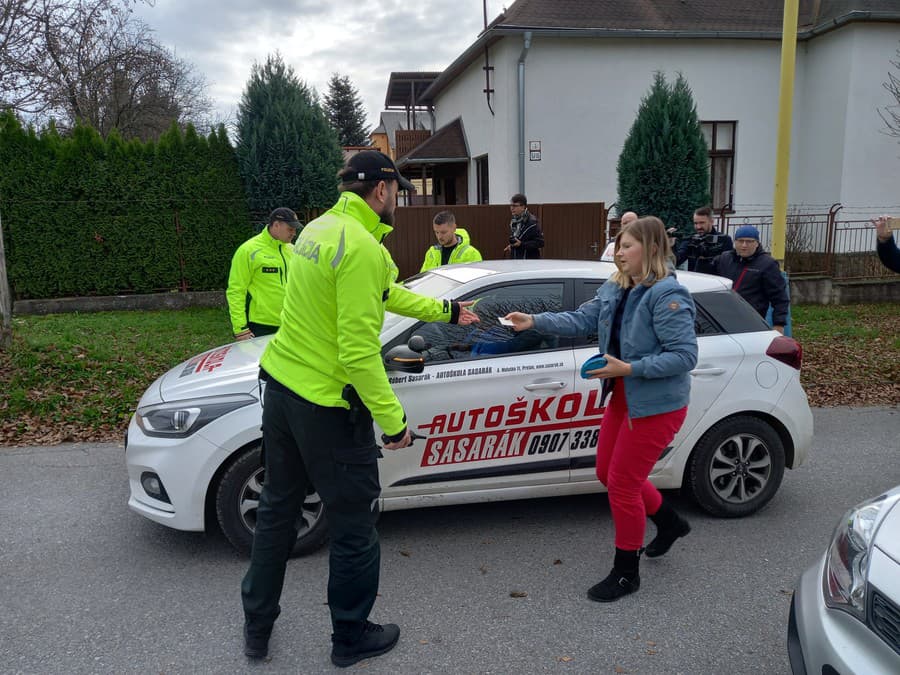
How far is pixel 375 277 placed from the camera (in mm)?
2559

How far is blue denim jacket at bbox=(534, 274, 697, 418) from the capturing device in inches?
120

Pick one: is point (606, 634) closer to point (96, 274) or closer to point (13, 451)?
point (13, 451)

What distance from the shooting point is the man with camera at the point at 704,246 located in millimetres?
7176

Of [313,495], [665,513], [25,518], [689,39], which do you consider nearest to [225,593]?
[313,495]

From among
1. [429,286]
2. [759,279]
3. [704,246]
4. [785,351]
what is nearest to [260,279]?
[429,286]

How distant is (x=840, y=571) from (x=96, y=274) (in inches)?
492

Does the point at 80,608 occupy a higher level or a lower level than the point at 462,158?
lower

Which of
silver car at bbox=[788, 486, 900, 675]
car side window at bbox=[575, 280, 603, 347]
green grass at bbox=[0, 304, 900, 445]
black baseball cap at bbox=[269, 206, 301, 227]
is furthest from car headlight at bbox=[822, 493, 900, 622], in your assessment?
green grass at bbox=[0, 304, 900, 445]

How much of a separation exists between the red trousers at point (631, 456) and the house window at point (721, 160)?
44.3ft

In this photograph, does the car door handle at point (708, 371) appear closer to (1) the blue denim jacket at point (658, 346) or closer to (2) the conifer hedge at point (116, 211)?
(1) the blue denim jacket at point (658, 346)

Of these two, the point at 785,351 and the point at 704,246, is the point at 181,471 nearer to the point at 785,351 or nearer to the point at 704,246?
the point at 785,351

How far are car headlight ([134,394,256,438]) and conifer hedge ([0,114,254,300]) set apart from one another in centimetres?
938

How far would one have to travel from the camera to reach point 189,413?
3646mm

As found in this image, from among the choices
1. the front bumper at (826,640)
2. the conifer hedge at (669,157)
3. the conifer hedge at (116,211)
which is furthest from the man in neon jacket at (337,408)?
the conifer hedge at (669,157)
